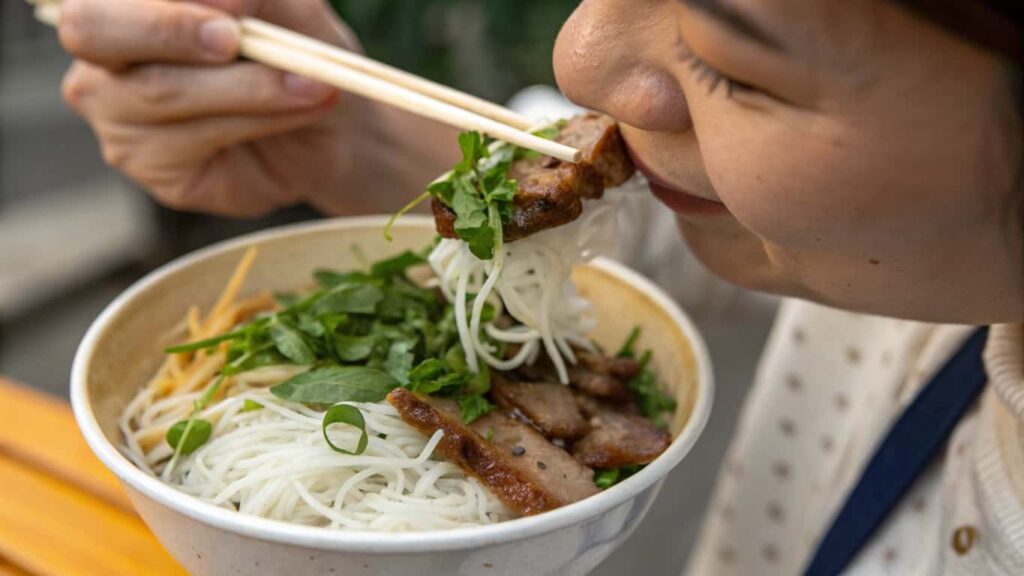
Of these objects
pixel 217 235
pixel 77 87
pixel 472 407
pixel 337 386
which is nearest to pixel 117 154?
pixel 77 87

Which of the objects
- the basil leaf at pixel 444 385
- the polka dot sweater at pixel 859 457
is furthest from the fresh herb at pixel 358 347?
the polka dot sweater at pixel 859 457

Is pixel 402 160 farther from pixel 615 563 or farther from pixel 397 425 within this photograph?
pixel 615 563

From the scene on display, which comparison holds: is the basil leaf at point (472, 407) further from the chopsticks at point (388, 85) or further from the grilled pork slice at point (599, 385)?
the chopsticks at point (388, 85)

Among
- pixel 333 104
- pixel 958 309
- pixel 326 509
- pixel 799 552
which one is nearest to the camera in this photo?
pixel 958 309

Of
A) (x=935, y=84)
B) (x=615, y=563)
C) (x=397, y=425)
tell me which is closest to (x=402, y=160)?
(x=397, y=425)

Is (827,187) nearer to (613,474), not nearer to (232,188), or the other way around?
(613,474)

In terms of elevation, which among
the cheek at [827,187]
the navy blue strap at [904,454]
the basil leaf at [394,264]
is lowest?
the navy blue strap at [904,454]
